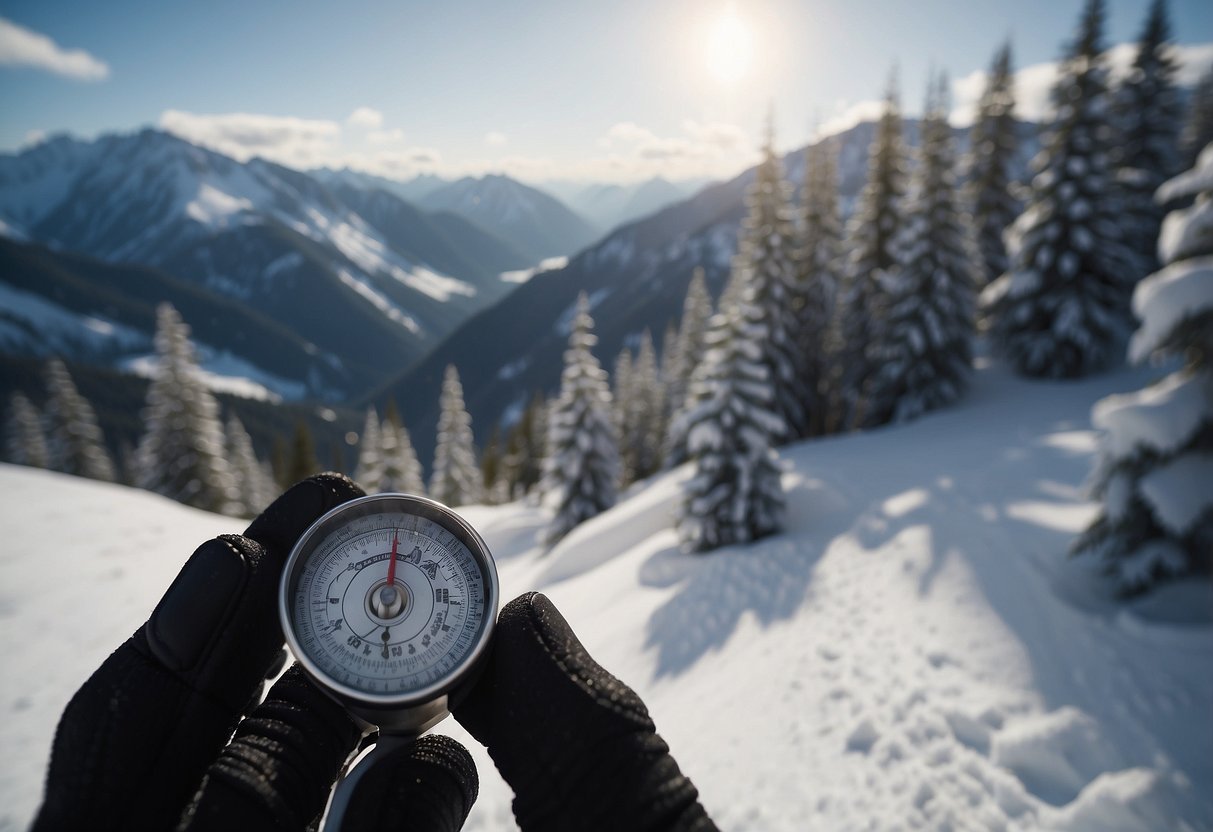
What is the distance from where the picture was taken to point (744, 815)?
373cm

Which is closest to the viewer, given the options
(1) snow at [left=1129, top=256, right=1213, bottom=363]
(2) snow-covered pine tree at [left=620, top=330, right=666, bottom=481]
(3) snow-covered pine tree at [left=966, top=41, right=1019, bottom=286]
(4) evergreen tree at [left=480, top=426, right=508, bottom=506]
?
(1) snow at [left=1129, top=256, right=1213, bottom=363]

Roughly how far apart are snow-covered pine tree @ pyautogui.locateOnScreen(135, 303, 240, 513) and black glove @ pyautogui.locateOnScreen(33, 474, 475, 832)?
909 inches

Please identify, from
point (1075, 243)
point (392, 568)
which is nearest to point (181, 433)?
point (392, 568)

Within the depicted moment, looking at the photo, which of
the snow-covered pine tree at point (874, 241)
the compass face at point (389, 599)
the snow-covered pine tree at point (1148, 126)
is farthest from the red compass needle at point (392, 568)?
the snow-covered pine tree at point (1148, 126)

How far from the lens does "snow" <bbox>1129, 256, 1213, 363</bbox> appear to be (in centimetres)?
568

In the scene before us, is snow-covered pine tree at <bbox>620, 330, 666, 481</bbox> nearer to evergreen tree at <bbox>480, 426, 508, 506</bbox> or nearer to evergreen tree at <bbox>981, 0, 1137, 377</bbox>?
evergreen tree at <bbox>480, 426, 508, 506</bbox>

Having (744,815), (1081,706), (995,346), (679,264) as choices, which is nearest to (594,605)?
(744,815)

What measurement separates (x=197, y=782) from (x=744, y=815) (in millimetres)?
3343

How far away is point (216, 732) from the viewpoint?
1.87 m

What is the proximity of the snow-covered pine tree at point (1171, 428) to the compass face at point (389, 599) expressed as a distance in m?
7.61

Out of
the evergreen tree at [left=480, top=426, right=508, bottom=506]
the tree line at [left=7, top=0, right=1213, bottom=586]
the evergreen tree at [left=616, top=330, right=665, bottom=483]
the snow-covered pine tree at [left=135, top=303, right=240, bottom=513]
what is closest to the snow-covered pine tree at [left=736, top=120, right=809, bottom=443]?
the tree line at [left=7, top=0, right=1213, bottom=586]

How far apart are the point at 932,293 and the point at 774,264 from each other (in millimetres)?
5563

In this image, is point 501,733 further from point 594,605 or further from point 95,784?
point 594,605

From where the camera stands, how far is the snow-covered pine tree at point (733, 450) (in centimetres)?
1128
